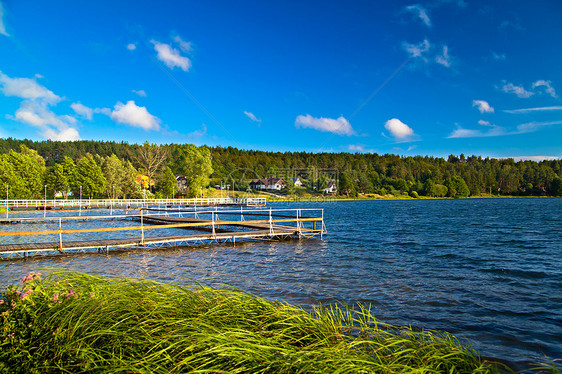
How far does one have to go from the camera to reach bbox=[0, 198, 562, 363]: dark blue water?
8539 mm

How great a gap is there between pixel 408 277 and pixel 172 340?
1126cm

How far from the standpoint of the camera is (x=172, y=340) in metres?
4.43

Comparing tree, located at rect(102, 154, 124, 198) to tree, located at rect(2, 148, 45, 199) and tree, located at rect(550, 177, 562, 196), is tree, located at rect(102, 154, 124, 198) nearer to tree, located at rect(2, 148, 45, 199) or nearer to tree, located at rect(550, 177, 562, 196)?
tree, located at rect(2, 148, 45, 199)

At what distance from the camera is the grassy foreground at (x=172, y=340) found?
→ 386cm

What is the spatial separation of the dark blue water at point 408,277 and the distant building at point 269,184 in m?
116

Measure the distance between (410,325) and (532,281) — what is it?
836 cm

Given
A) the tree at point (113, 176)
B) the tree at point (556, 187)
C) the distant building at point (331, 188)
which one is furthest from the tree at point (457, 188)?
the tree at point (113, 176)

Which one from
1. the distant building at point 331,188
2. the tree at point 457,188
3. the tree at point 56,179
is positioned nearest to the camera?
the tree at point 56,179

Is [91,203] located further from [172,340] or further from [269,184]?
[269,184]

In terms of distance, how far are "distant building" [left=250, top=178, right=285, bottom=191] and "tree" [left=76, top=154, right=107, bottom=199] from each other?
70.3 metres

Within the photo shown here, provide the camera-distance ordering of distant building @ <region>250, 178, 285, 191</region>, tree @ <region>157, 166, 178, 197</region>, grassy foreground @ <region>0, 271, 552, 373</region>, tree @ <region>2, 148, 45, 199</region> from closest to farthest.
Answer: grassy foreground @ <region>0, 271, 552, 373</region> → tree @ <region>2, 148, 45, 199</region> → tree @ <region>157, 166, 178, 197</region> → distant building @ <region>250, 178, 285, 191</region>

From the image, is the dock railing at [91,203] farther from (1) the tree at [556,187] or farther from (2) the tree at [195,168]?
(1) the tree at [556,187]

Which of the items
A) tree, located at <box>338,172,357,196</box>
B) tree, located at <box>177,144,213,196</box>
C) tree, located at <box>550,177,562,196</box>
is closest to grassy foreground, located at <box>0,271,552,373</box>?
tree, located at <box>177,144,213,196</box>

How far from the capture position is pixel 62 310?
4.93m
